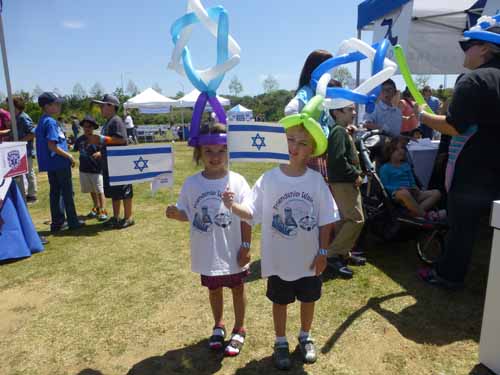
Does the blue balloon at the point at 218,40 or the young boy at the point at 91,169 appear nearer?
the blue balloon at the point at 218,40

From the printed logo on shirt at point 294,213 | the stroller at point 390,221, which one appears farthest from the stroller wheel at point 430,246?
the printed logo on shirt at point 294,213

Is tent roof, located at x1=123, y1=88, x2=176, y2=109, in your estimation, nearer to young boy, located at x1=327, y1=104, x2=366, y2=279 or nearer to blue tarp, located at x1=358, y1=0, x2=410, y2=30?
blue tarp, located at x1=358, y1=0, x2=410, y2=30

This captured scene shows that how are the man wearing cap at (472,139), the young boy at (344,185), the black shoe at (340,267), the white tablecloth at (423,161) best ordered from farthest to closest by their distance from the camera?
the white tablecloth at (423,161) → the black shoe at (340,267) → the young boy at (344,185) → the man wearing cap at (472,139)

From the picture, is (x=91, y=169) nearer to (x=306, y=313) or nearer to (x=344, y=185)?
(x=344, y=185)

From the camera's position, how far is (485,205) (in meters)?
2.88

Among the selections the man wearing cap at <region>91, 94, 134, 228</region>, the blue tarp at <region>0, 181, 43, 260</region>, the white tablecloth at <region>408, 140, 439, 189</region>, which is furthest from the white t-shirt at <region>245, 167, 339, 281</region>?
the blue tarp at <region>0, 181, 43, 260</region>

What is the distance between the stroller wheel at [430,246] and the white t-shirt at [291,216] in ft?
6.65

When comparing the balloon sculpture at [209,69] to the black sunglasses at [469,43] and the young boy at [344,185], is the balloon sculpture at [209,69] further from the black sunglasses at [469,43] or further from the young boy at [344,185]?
the black sunglasses at [469,43]

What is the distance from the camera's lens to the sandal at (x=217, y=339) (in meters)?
2.59

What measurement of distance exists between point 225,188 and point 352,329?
1.55 metres

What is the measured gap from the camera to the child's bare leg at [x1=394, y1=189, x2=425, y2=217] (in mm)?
3822

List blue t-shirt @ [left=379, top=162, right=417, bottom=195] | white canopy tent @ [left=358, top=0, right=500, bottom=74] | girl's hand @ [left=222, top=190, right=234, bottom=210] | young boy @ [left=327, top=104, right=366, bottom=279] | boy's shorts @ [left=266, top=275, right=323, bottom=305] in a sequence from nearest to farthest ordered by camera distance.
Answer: girl's hand @ [left=222, top=190, right=234, bottom=210], boy's shorts @ [left=266, top=275, right=323, bottom=305], young boy @ [left=327, top=104, right=366, bottom=279], blue t-shirt @ [left=379, top=162, right=417, bottom=195], white canopy tent @ [left=358, top=0, right=500, bottom=74]

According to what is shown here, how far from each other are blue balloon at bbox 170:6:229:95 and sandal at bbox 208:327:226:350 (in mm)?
1680

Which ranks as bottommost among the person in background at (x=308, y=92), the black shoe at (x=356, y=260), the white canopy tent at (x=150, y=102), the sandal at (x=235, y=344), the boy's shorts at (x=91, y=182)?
the sandal at (x=235, y=344)
